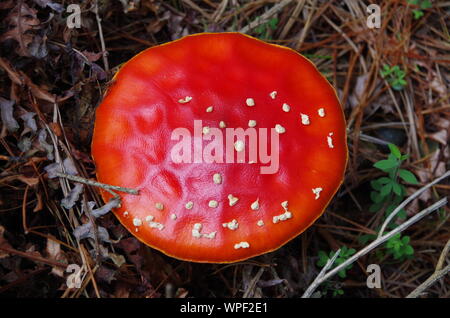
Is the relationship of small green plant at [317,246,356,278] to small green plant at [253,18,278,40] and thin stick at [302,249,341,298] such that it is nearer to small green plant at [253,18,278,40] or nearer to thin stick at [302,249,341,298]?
thin stick at [302,249,341,298]

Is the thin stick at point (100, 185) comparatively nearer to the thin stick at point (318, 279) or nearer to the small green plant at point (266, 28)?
the thin stick at point (318, 279)

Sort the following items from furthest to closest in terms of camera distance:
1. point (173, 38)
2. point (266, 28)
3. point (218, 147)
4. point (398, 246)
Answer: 1. point (266, 28)
2. point (173, 38)
3. point (398, 246)
4. point (218, 147)

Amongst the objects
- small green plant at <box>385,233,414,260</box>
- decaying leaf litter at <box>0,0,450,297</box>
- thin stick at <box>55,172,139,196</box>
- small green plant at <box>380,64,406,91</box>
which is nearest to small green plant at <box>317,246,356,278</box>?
decaying leaf litter at <box>0,0,450,297</box>

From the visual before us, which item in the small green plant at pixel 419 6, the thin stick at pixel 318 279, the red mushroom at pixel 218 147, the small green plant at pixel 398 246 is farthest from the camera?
the small green plant at pixel 419 6

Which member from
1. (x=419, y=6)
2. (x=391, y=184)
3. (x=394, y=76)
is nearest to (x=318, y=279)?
(x=391, y=184)

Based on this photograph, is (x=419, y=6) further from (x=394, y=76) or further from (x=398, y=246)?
(x=398, y=246)

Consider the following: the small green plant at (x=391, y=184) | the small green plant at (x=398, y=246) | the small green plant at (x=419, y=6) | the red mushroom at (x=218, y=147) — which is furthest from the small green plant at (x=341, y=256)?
the small green plant at (x=419, y=6)
